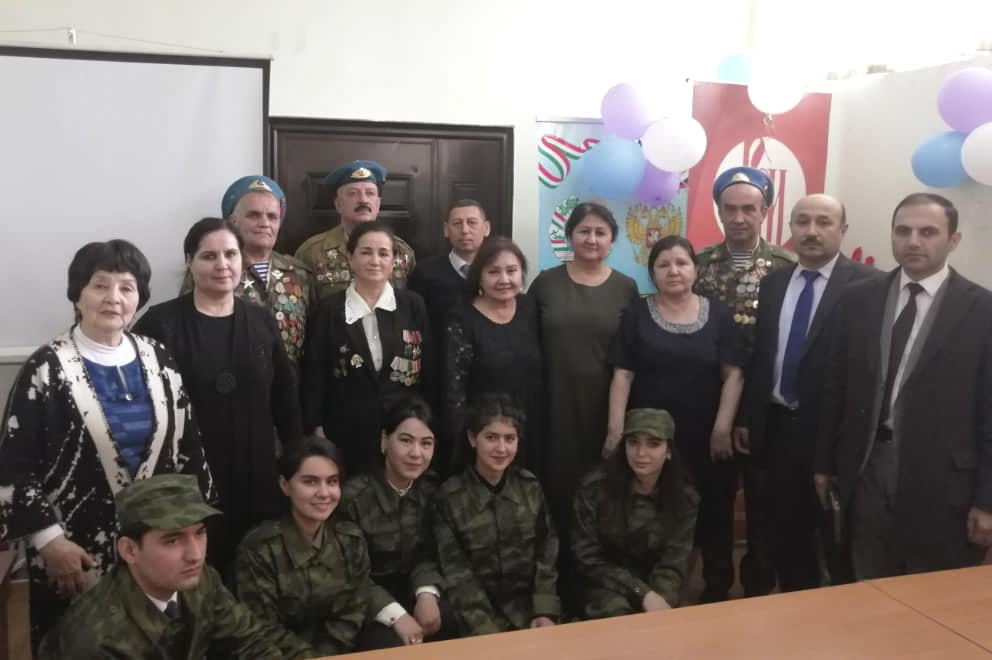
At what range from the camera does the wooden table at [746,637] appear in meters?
1.39

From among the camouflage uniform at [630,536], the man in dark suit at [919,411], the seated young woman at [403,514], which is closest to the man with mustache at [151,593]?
the seated young woman at [403,514]

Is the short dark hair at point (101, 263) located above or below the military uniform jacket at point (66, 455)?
above

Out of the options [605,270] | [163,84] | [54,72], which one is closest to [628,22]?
[605,270]

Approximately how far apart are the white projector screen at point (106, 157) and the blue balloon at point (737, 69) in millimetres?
2105

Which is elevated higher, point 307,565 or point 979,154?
point 979,154

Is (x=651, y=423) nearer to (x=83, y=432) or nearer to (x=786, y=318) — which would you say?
(x=786, y=318)

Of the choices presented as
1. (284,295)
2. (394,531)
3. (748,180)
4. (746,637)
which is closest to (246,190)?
(284,295)

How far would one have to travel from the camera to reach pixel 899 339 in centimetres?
220

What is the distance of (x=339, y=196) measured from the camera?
3.01m

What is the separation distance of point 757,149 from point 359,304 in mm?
2300

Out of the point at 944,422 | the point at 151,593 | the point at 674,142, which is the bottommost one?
the point at 151,593

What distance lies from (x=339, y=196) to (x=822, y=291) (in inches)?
69.1

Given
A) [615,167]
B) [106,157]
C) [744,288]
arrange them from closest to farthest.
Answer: [744,288], [106,157], [615,167]

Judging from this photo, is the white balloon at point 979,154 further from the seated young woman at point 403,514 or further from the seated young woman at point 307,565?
the seated young woman at point 307,565
